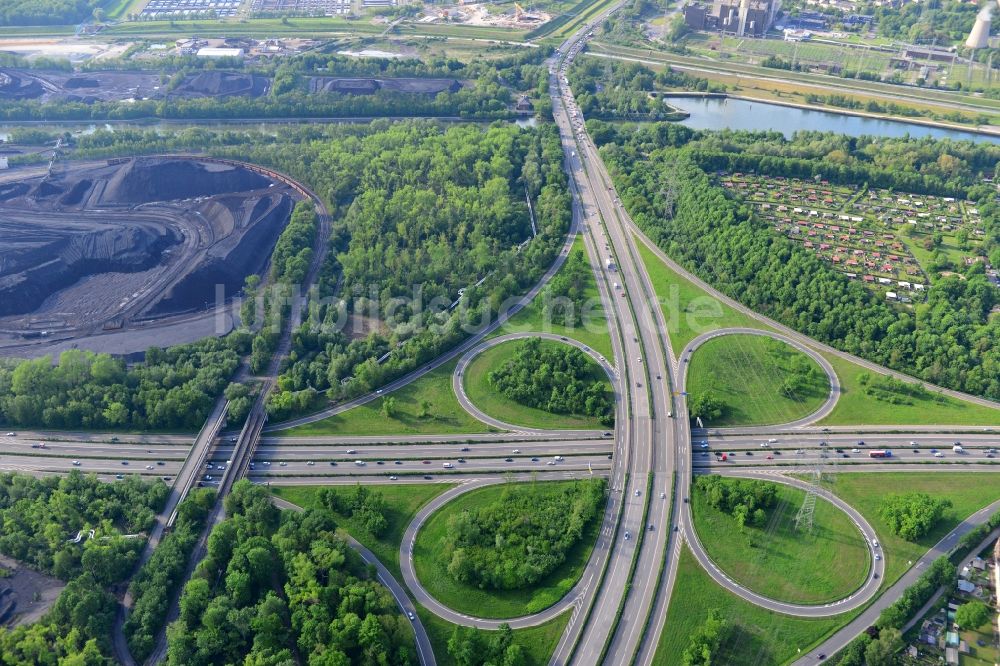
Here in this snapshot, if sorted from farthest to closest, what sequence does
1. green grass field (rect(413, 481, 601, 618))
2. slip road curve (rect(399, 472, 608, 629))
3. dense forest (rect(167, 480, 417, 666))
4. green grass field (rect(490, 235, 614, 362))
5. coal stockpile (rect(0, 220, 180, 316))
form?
coal stockpile (rect(0, 220, 180, 316)) < green grass field (rect(490, 235, 614, 362)) < green grass field (rect(413, 481, 601, 618)) < slip road curve (rect(399, 472, 608, 629)) < dense forest (rect(167, 480, 417, 666))

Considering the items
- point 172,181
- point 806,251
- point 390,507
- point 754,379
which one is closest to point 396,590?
point 390,507

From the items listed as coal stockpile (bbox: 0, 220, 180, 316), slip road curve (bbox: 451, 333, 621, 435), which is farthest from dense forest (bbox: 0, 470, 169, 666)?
coal stockpile (bbox: 0, 220, 180, 316)

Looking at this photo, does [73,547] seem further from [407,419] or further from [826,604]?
[826,604]

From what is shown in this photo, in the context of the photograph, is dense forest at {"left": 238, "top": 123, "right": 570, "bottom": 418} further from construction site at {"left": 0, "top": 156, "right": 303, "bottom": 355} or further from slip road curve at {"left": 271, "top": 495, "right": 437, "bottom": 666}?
slip road curve at {"left": 271, "top": 495, "right": 437, "bottom": 666}

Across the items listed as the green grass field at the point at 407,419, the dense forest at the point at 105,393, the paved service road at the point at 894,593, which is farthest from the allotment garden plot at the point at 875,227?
the dense forest at the point at 105,393

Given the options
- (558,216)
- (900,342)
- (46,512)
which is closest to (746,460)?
(900,342)

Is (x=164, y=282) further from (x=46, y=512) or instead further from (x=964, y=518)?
(x=964, y=518)

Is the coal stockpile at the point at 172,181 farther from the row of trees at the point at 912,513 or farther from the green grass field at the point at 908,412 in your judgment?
the row of trees at the point at 912,513
